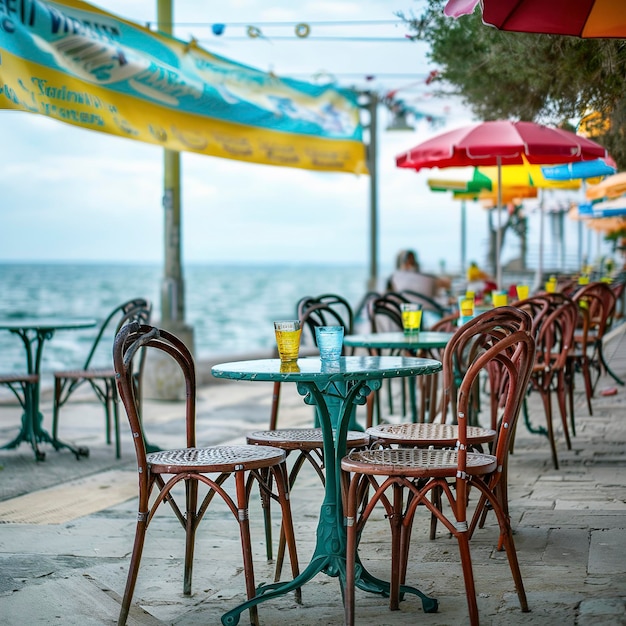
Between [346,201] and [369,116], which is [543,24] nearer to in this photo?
[369,116]

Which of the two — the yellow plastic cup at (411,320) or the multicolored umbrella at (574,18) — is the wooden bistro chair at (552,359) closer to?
the yellow plastic cup at (411,320)

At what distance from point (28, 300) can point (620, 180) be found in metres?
48.3

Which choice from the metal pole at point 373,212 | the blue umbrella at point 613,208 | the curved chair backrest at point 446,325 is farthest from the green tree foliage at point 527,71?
the metal pole at point 373,212

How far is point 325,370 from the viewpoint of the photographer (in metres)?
3.37

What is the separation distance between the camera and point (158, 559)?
4156 mm

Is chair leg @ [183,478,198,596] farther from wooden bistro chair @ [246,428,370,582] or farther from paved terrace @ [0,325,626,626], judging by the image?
wooden bistro chair @ [246,428,370,582]

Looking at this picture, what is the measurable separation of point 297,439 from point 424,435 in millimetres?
505

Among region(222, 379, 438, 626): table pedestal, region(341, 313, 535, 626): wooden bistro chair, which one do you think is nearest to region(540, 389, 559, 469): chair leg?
region(341, 313, 535, 626): wooden bistro chair

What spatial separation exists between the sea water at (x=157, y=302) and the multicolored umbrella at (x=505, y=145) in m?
12.2

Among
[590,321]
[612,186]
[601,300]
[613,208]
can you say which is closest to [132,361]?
[601,300]

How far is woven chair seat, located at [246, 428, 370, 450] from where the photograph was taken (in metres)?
3.83

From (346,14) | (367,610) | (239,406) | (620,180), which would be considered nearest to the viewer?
(367,610)

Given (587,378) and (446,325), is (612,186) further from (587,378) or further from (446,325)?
(446,325)

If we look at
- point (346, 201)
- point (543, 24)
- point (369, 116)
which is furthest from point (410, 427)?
point (346, 201)
